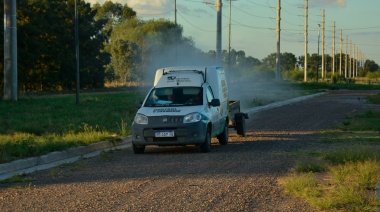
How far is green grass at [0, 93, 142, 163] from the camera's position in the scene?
1550cm

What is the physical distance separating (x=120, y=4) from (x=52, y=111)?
331 feet

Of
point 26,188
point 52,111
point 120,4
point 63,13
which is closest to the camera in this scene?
point 26,188

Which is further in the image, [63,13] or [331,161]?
[63,13]

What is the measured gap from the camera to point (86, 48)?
69375mm

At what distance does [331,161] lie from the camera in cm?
1355

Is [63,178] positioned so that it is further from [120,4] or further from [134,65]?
[120,4]

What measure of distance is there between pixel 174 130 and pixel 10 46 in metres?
20.5

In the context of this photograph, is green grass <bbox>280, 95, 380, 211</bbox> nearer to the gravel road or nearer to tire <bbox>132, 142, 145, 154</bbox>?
the gravel road

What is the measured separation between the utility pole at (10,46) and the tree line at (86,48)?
15.5 metres

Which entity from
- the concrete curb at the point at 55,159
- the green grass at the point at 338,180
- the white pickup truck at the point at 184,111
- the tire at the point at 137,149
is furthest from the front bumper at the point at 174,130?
the green grass at the point at 338,180

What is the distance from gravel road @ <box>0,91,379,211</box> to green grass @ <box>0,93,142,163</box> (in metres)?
1.27

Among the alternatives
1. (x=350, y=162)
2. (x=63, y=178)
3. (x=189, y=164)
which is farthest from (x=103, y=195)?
(x=350, y=162)

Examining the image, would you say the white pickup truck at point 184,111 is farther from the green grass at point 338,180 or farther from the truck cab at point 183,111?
the green grass at point 338,180

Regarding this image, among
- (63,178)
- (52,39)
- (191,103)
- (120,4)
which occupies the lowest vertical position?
(63,178)
